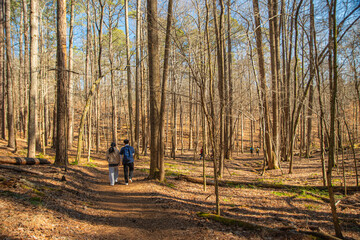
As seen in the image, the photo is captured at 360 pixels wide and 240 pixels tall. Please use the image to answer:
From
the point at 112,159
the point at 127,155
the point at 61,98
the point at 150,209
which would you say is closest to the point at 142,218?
the point at 150,209

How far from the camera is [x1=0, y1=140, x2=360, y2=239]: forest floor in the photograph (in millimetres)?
4199

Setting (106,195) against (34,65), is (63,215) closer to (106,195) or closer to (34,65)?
(106,195)

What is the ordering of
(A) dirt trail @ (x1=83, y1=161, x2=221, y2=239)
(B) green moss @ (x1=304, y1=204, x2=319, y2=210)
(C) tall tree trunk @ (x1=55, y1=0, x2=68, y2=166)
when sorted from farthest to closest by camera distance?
1. (C) tall tree trunk @ (x1=55, y1=0, x2=68, y2=166)
2. (B) green moss @ (x1=304, y1=204, x2=319, y2=210)
3. (A) dirt trail @ (x1=83, y1=161, x2=221, y2=239)

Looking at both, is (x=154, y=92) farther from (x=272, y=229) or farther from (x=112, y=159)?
(x=272, y=229)

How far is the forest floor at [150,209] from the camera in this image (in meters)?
4.20

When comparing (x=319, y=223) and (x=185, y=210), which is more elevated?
(x=185, y=210)

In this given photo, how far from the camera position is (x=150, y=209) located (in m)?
5.69

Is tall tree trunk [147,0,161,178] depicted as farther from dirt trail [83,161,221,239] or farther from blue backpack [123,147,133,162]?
dirt trail [83,161,221,239]

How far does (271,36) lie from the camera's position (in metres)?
14.0

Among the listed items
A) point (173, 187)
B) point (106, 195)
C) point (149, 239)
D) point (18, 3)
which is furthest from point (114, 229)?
point (18, 3)

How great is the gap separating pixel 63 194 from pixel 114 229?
87.7 inches

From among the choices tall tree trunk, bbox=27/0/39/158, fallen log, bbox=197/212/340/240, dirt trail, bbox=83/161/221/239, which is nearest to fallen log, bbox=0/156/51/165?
tall tree trunk, bbox=27/0/39/158

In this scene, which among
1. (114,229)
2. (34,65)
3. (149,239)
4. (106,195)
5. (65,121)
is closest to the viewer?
(149,239)

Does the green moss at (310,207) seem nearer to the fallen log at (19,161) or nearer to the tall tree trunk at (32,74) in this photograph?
the fallen log at (19,161)
